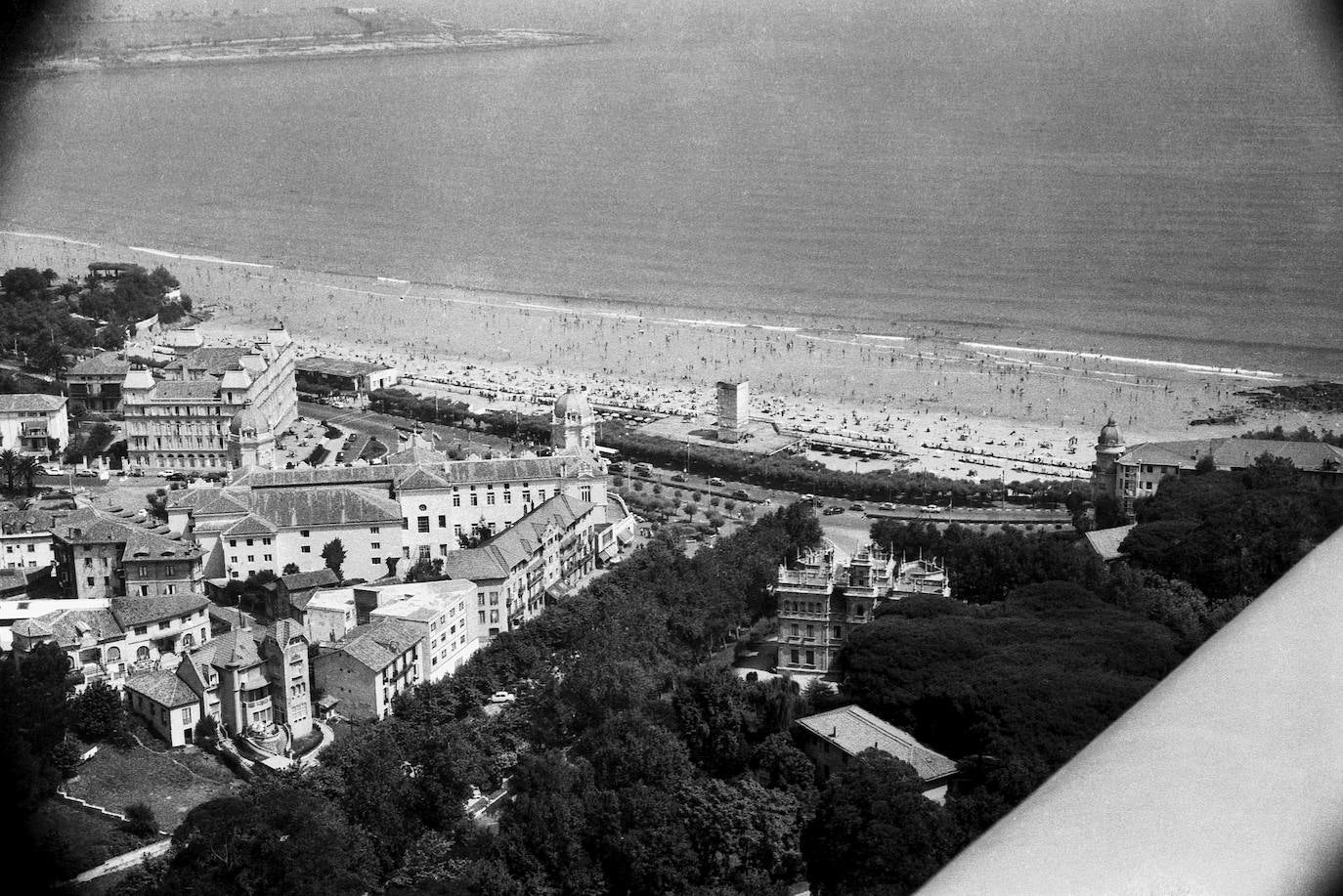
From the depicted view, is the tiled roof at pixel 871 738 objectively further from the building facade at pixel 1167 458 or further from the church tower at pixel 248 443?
the church tower at pixel 248 443

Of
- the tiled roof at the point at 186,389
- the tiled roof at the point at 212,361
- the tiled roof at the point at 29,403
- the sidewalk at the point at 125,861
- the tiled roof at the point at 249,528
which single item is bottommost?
the sidewalk at the point at 125,861

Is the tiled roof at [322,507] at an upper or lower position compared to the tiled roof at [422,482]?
lower

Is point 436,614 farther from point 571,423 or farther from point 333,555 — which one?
point 571,423

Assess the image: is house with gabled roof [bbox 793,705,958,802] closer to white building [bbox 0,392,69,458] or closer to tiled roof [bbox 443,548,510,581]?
tiled roof [bbox 443,548,510,581]

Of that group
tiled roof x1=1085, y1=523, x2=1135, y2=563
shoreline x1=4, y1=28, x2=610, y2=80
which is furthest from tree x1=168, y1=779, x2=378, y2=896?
shoreline x1=4, y1=28, x2=610, y2=80

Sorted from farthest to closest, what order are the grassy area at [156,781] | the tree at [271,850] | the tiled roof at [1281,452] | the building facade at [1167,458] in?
the building facade at [1167,458], the tiled roof at [1281,452], the grassy area at [156,781], the tree at [271,850]

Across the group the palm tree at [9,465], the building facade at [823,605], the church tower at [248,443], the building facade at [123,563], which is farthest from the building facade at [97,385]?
the building facade at [823,605]

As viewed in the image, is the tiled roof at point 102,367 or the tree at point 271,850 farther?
the tiled roof at point 102,367

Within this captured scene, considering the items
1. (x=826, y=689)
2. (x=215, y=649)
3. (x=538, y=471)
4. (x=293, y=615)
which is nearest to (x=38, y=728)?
(x=215, y=649)
